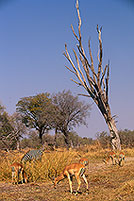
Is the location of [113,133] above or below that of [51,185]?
above

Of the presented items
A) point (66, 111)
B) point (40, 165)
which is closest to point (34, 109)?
point (66, 111)

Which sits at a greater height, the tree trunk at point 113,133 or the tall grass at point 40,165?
the tree trunk at point 113,133

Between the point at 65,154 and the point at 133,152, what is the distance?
9.10 meters

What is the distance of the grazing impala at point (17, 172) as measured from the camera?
715 centimetres

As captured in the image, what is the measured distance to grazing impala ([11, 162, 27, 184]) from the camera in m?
7.15

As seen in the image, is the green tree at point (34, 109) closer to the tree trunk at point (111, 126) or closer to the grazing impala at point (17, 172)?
the tree trunk at point (111, 126)

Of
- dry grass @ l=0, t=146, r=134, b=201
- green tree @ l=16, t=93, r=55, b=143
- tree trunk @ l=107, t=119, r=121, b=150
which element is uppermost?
green tree @ l=16, t=93, r=55, b=143

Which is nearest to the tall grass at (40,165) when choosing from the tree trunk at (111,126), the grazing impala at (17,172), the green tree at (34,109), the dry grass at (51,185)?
the dry grass at (51,185)

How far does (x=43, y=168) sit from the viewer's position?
7883 mm

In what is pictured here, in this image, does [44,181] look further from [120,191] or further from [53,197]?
[120,191]

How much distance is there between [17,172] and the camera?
7.19m

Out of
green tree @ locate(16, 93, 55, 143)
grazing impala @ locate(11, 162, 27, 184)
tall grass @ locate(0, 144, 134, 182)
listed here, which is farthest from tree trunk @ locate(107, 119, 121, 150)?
green tree @ locate(16, 93, 55, 143)

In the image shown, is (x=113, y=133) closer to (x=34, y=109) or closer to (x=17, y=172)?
(x=17, y=172)

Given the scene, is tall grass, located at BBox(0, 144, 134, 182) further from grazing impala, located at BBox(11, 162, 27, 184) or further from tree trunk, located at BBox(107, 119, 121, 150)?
tree trunk, located at BBox(107, 119, 121, 150)
